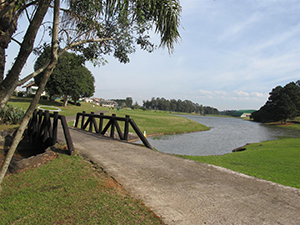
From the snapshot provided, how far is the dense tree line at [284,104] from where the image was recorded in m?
63.2

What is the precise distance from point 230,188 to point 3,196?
4.36 m

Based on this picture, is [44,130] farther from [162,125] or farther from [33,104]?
[162,125]

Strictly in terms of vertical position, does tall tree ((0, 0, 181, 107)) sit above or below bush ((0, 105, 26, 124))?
above

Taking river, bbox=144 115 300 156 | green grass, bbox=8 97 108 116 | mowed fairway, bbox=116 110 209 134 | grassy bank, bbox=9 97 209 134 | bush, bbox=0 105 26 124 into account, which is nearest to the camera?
bush, bbox=0 105 26 124

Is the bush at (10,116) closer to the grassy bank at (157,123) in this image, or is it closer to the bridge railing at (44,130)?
the bridge railing at (44,130)

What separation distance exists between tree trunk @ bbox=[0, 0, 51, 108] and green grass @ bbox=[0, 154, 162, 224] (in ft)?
5.63

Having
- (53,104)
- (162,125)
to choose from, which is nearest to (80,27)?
(162,125)

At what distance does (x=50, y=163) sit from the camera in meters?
5.42

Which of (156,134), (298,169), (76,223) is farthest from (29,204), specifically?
(156,134)

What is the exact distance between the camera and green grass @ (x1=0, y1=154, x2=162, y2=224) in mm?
2795

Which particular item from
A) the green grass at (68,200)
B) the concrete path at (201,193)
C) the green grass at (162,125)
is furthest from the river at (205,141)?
the green grass at (68,200)

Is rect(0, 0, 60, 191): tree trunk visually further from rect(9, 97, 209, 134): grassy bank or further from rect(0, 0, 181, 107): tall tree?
rect(9, 97, 209, 134): grassy bank

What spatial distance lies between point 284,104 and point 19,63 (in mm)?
76117

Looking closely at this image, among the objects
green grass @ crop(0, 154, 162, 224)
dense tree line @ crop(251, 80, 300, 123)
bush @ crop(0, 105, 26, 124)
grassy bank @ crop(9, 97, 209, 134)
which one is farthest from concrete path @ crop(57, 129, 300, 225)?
dense tree line @ crop(251, 80, 300, 123)
